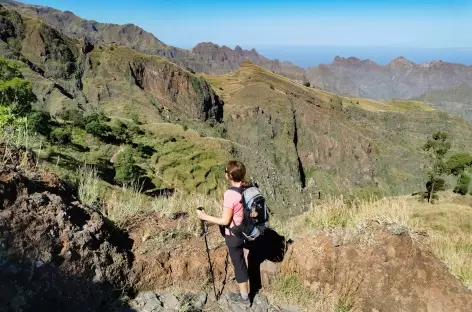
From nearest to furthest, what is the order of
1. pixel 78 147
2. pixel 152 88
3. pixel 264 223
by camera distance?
1. pixel 264 223
2. pixel 78 147
3. pixel 152 88

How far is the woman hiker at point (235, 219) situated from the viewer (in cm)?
546

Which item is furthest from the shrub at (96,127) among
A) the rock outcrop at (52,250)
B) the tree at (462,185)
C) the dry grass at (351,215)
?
the tree at (462,185)

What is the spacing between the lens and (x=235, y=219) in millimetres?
5535

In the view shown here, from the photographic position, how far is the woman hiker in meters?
5.46

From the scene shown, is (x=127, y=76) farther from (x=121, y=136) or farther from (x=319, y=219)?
(x=319, y=219)

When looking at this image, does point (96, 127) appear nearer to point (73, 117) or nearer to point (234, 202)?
point (73, 117)

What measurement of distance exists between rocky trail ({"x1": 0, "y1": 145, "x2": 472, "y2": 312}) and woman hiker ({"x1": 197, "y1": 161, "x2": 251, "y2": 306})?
0.27m

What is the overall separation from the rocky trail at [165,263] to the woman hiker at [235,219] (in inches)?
10.7

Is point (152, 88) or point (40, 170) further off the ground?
point (40, 170)

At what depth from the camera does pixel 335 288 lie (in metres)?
6.21

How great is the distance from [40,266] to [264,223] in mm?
2797

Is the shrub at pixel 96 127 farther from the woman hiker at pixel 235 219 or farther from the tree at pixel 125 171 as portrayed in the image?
the woman hiker at pixel 235 219

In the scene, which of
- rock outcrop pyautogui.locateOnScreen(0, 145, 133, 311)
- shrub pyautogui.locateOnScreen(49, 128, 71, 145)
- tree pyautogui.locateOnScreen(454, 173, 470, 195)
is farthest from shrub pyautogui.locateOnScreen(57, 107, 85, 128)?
tree pyautogui.locateOnScreen(454, 173, 470, 195)

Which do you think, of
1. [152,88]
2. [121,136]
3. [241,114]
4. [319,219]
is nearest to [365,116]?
[241,114]
